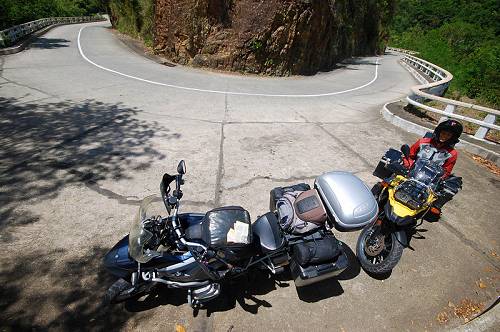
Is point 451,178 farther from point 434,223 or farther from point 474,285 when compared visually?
point 474,285

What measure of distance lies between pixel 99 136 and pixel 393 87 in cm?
1667

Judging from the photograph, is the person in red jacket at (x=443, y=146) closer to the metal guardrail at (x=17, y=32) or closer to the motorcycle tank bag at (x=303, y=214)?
the motorcycle tank bag at (x=303, y=214)

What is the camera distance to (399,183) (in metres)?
4.09

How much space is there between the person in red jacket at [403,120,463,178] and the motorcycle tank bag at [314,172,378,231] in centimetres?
176

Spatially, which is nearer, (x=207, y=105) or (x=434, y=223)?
(x=434, y=223)

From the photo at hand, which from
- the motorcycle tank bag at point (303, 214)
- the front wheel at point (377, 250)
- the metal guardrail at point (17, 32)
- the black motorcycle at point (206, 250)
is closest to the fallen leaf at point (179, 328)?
the black motorcycle at point (206, 250)

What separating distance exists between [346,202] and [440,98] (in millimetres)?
8624

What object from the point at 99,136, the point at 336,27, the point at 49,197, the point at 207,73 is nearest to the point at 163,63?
the point at 207,73

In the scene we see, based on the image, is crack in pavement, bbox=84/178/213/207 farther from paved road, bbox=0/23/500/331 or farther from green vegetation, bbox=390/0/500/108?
green vegetation, bbox=390/0/500/108

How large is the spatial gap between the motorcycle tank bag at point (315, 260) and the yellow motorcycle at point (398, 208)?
884 mm

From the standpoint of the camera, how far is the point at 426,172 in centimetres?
420

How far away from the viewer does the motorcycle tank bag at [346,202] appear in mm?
3090

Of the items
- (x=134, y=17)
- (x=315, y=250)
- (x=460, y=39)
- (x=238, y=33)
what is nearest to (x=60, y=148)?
(x=315, y=250)

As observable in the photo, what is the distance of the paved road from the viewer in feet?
10.5
